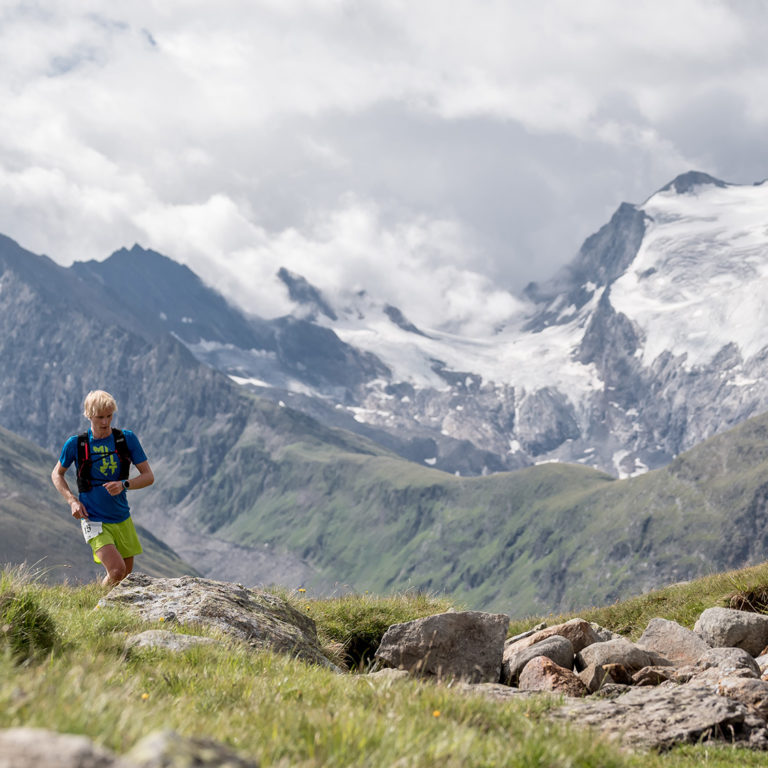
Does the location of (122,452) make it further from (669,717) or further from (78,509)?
(669,717)

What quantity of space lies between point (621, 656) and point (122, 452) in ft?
31.5

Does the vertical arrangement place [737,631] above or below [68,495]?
below

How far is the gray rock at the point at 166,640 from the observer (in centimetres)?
1002

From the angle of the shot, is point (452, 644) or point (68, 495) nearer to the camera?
point (68, 495)

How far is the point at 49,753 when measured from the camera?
11.9 feet

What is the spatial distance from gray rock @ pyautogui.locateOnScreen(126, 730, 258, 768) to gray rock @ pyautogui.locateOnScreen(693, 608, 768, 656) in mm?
14305

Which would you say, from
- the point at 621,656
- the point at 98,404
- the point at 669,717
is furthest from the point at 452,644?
the point at 98,404

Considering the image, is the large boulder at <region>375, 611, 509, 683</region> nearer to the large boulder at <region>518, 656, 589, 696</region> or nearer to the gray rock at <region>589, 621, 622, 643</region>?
the large boulder at <region>518, 656, 589, 696</region>

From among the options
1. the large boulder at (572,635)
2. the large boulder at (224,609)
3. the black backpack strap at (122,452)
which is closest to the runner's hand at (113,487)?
the black backpack strap at (122,452)

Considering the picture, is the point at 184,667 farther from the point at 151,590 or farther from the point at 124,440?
the point at 124,440

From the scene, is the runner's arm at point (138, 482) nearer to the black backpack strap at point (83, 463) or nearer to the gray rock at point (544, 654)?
the black backpack strap at point (83, 463)

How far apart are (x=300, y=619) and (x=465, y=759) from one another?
10237mm

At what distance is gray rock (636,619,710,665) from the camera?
51.2ft

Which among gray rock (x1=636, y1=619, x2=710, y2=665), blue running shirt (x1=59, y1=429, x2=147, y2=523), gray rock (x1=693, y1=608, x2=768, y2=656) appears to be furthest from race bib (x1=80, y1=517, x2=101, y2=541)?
gray rock (x1=693, y1=608, x2=768, y2=656)
